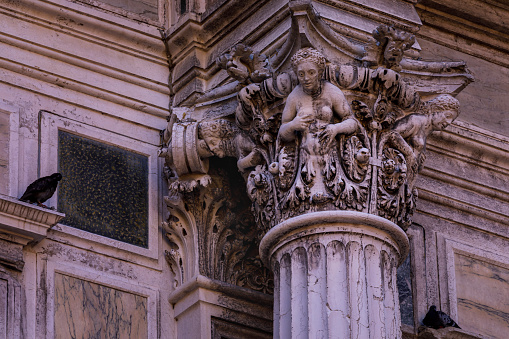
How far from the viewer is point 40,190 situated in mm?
10789

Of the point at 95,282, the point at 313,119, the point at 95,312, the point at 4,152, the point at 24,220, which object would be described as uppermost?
the point at 4,152

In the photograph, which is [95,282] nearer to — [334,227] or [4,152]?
[4,152]

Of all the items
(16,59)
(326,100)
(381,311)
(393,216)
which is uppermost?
(16,59)

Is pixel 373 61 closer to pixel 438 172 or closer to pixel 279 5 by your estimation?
pixel 279 5

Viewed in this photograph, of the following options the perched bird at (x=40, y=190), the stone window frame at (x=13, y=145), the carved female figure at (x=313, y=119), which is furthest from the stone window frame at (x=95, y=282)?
the carved female figure at (x=313, y=119)

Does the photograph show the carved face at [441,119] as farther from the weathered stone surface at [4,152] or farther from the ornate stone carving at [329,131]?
the weathered stone surface at [4,152]

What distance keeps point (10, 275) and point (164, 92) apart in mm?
2280

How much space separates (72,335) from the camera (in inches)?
418

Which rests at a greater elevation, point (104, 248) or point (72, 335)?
point (104, 248)

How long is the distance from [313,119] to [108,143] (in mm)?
1871

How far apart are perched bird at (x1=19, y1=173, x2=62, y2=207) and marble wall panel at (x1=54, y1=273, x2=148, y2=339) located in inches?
21.2

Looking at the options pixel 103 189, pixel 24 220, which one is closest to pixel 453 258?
pixel 103 189

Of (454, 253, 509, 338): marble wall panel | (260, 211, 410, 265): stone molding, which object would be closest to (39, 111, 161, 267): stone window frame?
(260, 211, 410, 265): stone molding

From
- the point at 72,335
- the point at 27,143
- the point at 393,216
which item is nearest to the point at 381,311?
the point at 393,216
